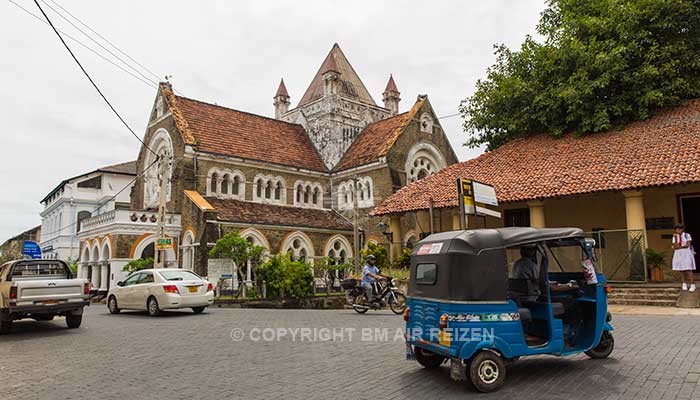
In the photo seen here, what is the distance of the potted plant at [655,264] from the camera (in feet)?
51.8

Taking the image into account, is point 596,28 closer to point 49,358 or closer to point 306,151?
point 306,151

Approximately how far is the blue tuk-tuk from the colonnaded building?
636 inches

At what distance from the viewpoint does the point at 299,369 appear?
7137mm

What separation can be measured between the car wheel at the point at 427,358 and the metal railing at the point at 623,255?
9804mm

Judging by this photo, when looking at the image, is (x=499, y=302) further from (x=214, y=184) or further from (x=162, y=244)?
(x=214, y=184)

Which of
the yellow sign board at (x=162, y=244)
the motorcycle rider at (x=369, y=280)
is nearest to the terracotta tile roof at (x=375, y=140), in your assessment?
the yellow sign board at (x=162, y=244)

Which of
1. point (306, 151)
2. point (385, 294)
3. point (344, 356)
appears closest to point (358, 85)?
point (306, 151)

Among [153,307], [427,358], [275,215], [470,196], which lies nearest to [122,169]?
[275,215]

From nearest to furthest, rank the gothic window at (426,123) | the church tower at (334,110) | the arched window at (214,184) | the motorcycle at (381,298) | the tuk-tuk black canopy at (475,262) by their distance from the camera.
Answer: the tuk-tuk black canopy at (475,262)
the motorcycle at (381,298)
the arched window at (214,184)
the gothic window at (426,123)
the church tower at (334,110)

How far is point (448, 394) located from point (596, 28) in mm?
19274

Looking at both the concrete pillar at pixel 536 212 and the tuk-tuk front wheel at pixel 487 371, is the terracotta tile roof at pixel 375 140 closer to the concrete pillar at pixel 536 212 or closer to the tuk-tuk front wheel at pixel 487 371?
the concrete pillar at pixel 536 212

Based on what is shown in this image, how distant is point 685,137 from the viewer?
16656 millimetres

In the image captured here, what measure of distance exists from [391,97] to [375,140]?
1007 centimetres

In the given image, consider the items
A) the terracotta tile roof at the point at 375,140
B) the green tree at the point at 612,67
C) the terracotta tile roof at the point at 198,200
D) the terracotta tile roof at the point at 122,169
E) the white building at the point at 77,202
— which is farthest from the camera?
the terracotta tile roof at the point at 122,169
